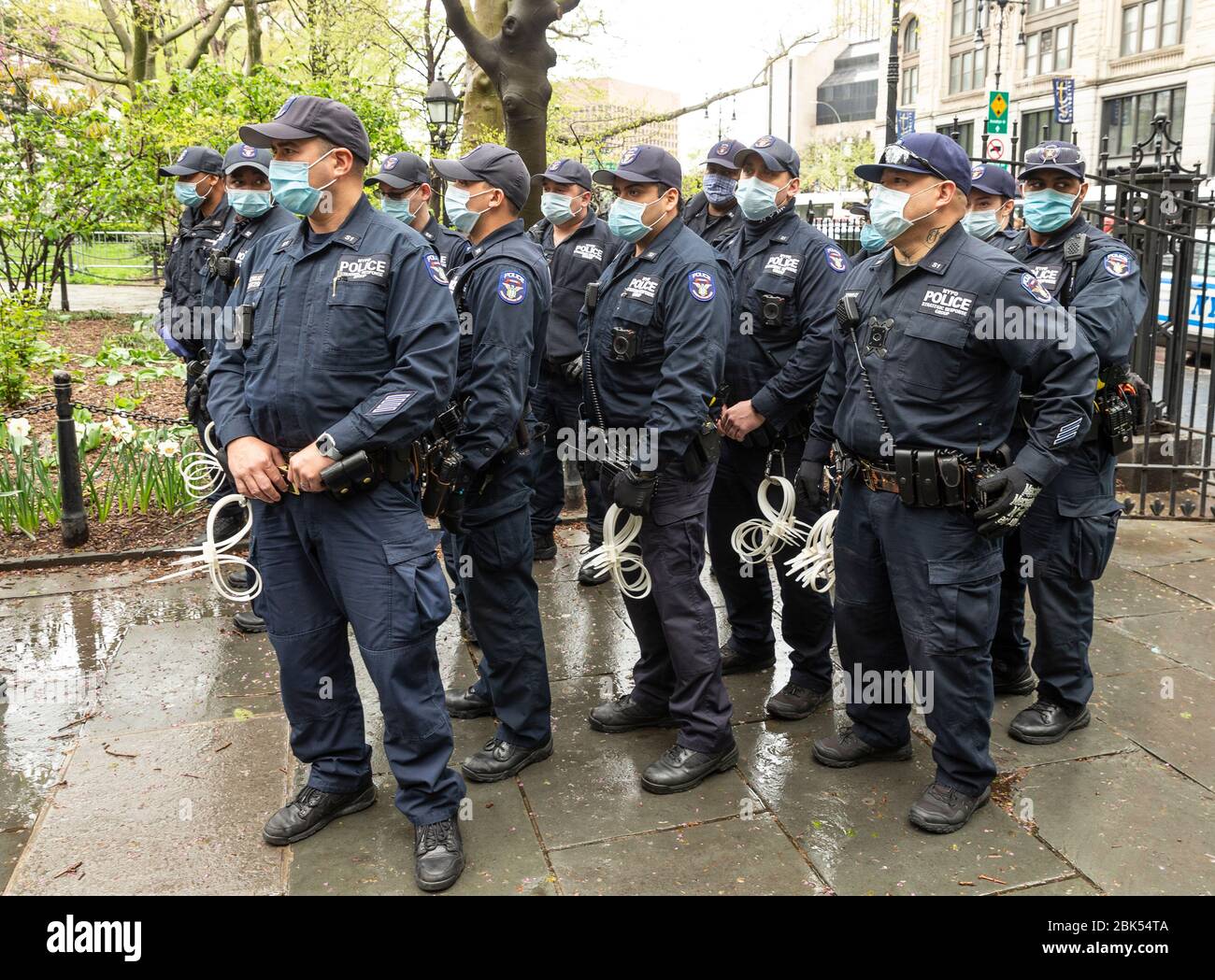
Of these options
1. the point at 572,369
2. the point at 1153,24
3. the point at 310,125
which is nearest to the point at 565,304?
the point at 572,369

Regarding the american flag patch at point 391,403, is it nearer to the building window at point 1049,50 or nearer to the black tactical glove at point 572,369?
the black tactical glove at point 572,369

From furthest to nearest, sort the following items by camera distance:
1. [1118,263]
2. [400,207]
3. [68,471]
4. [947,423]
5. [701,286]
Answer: [68,471] → [400,207] → [1118,263] → [701,286] → [947,423]

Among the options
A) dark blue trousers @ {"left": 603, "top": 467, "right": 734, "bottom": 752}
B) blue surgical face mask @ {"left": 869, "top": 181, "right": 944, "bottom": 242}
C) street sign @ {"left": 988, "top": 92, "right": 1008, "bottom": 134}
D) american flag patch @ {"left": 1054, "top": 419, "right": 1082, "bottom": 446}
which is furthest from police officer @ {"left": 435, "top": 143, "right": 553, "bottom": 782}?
street sign @ {"left": 988, "top": 92, "right": 1008, "bottom": 134}

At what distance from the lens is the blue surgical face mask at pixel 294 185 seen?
3.37 meters

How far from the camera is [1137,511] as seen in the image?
754 centimetres

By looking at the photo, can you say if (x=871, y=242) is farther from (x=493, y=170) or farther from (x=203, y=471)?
(x=203, y=471)

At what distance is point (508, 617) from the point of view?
401 centimetres

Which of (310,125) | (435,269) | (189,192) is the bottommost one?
(435,269)

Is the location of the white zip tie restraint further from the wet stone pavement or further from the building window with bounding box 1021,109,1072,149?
the building window with bounding box 1021,109,1072,149

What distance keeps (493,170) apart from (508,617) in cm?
174

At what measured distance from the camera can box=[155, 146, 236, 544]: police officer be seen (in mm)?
6293

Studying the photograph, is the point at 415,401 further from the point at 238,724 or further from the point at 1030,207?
the point at 1030,207

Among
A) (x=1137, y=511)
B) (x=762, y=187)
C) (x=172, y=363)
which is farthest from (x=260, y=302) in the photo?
(x=172, y=363)

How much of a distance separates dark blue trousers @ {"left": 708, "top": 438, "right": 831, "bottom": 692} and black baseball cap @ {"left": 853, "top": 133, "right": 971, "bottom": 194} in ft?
4.93
